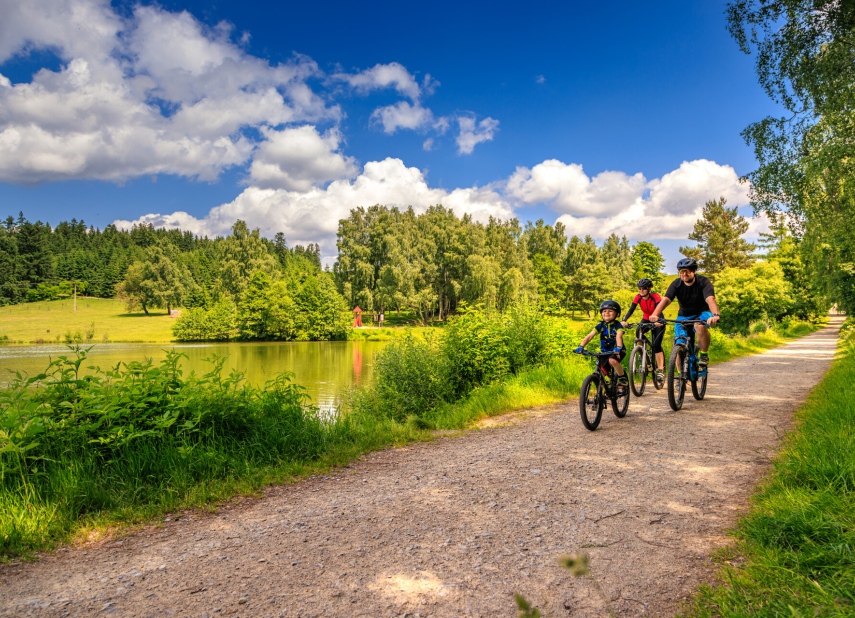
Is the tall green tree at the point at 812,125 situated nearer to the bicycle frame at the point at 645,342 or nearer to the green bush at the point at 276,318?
the bicycle frame at the point at 645,342

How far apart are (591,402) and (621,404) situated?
1002 mm

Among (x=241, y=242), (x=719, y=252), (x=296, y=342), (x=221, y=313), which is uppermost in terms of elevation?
(x=241, y=242)

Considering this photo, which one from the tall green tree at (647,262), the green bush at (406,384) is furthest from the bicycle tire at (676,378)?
the tall green tree at (647,262)

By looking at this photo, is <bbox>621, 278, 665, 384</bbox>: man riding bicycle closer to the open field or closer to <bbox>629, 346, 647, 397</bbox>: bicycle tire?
<bbox>629, 346, 647, 397</bbox>: bicycle tire

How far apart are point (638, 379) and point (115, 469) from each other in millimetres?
7491

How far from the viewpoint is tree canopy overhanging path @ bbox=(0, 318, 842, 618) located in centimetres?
246

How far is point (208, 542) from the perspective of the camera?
3.29 meters

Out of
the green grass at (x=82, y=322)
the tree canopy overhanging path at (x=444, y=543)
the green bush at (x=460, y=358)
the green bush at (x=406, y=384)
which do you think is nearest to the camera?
the tree canopy overhanging path at (x=444, y=543)

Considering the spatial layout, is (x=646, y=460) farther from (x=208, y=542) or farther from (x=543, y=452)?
(x=208, y=542)

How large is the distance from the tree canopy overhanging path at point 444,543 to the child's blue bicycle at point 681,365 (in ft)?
5.03

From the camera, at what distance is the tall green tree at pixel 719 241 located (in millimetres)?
56062

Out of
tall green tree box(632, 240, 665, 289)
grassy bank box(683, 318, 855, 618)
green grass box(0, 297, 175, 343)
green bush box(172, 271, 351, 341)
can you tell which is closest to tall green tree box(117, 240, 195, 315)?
green grass box(0, 297, 175, 343)

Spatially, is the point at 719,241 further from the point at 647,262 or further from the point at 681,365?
the point at 681,365

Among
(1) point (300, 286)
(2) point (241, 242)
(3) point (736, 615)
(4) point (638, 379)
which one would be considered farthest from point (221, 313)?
(3) point (736, 615)
